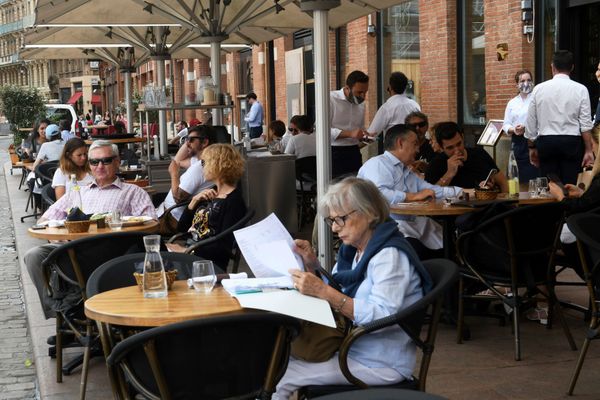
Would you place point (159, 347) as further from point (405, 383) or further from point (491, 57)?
point (491, 57)

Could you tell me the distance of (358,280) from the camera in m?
3.90

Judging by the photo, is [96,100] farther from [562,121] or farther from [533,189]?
[533,189]

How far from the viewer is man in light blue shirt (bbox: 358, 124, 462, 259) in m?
6.63

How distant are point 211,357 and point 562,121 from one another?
24.5 ft

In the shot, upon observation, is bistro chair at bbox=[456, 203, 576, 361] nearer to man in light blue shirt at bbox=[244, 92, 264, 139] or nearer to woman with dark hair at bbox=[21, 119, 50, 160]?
woman with dark hair at bbox=[21, 119, 50, 160]

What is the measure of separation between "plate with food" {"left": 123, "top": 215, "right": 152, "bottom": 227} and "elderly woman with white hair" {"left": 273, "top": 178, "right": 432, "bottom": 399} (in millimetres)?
2890

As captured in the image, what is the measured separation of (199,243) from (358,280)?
100.0 inches

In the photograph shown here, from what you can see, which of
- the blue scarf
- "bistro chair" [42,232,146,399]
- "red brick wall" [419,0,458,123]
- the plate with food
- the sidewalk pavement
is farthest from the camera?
"red brick wall" [419,0,458,123]

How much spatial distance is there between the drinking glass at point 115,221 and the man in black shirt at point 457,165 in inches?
92.7

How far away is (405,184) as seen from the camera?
682 cm

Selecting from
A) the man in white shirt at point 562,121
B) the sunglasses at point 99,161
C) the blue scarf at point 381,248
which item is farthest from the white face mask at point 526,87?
the blue scarf at point 381,248

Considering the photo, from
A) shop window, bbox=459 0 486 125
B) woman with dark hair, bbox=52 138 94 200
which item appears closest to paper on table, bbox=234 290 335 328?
woman with dark hair, bbox=52 138 94 200

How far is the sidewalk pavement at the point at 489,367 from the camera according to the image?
529cm

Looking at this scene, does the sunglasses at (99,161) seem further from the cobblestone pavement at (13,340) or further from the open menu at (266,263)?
the open menu at (266,263)
